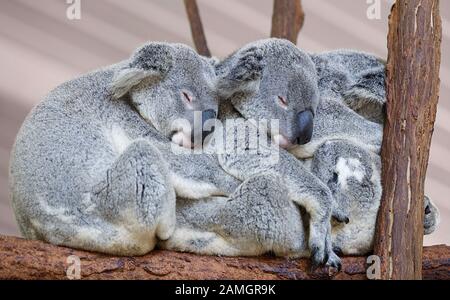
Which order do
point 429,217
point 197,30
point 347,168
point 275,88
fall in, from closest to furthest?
point 347,168
point 275,88
point 429,217
point 197,30

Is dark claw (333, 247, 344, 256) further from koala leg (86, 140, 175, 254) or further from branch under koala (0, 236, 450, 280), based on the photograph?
koala leg (86, 140, 175, 254)

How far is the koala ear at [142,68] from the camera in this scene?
4.29m

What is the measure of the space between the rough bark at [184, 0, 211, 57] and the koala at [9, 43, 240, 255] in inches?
56.6

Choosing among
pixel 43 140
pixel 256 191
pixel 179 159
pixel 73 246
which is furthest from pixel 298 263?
pixel 43 140

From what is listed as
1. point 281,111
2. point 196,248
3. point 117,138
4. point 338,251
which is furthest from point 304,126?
point 117,138

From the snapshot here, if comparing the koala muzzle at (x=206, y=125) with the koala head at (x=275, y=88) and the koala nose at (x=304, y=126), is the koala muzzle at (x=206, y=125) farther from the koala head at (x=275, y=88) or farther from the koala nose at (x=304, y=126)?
the koala nose at (x=304, y=126)

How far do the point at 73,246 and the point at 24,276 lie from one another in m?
0.28

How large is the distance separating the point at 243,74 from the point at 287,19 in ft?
5.35

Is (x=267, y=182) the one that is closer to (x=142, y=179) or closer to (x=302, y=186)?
(x=302, y=186)

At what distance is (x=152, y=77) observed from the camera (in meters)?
4.39

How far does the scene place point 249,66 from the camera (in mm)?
4391

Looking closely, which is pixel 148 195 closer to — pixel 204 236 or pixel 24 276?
pixel 204 236

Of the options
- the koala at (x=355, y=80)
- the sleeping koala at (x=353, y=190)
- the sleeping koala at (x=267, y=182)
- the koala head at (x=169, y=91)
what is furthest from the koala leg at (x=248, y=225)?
the koala at (x=355, y=80)

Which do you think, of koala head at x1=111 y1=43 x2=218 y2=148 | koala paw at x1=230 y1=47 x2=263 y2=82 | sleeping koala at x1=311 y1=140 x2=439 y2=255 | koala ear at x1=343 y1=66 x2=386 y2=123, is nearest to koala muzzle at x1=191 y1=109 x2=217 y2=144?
koala head at x1=111 y1=43 x2=218 y2=148
